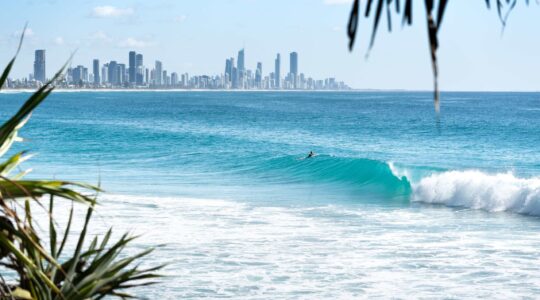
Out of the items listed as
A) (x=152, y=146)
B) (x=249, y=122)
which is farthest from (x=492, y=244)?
(x=249, y=122)

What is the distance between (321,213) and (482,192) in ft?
18.0

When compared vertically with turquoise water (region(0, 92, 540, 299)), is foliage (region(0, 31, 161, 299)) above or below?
above

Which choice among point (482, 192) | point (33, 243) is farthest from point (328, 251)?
point (33, 243)

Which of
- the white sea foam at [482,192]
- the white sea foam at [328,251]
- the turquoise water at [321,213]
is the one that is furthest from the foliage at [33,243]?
the white sea foam at [482,192]

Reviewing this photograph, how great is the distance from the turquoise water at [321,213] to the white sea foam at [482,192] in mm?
48

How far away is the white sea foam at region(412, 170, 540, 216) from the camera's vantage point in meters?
20.9

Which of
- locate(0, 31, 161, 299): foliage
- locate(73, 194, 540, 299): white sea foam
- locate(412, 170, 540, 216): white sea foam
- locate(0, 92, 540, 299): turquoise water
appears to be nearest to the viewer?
locate(0, 31, 161, 299): foliage

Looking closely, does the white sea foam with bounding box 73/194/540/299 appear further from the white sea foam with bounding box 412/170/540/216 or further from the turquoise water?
the white sea foam with bounding box 412/170/540/216

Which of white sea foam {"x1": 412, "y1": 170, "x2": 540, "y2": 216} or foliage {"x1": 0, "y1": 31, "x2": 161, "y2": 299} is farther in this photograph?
white sea foam {"x1": 412, "y1": 170, "x2": 540, "y2": 216}

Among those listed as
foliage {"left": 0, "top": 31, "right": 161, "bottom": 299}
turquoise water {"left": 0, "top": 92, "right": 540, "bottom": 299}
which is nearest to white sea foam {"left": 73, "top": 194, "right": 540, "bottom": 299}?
turquoise water {"left": 0, "top": 92, "right": 540, "bottom": 299}

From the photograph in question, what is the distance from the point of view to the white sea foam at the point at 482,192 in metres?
20.9

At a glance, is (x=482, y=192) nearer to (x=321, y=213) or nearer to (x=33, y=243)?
(x=321, y=213)

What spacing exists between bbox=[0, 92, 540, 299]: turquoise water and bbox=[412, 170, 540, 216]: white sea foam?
5 cm

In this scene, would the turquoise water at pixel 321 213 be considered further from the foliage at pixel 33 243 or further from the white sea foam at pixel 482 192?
the foliage at pixel 33 243
